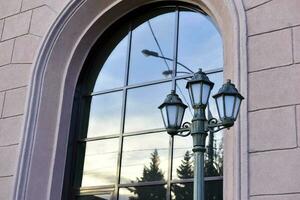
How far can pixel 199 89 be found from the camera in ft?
17.7

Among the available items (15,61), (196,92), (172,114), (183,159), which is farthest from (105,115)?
(196,92)

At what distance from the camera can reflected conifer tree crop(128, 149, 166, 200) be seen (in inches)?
302

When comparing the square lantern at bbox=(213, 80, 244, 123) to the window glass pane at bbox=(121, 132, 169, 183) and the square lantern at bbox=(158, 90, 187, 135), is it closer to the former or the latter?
the square lantern at bbox=(158, 90, 187, 135)

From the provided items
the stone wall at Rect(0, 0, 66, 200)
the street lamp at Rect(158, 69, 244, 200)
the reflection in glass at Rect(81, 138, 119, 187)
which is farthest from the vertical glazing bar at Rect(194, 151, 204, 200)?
the stone wall at Rect(0, 0, 66, 200)

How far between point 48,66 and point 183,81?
2.40 meters

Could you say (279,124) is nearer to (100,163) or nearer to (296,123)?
(296,123)

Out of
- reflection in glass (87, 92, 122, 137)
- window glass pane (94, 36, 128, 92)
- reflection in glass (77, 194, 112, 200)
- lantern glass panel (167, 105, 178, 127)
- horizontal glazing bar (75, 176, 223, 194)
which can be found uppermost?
window glass pane (94, 36, 128, 92)

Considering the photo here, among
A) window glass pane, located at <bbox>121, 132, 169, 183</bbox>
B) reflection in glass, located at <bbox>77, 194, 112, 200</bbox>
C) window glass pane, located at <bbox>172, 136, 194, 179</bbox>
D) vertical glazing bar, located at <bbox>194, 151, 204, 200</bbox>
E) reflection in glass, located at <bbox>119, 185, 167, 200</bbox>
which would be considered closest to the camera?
vertical glazing bar, located at <bbox>194, 151, 204, 200</bbox>

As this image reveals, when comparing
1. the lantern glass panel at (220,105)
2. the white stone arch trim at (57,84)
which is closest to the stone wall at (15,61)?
the white stone arch trim at (57,84)

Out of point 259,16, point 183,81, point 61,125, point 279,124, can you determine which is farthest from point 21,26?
point 279,124

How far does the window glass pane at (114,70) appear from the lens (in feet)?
29.4

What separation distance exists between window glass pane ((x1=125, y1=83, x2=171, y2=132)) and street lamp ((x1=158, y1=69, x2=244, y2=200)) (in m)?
2.61

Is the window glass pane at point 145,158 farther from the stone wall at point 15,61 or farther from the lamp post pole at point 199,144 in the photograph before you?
the lamp post pole at point 199,144

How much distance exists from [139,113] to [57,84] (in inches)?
62.8
